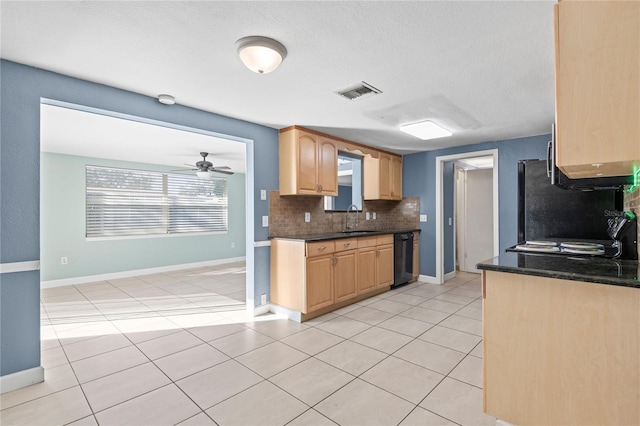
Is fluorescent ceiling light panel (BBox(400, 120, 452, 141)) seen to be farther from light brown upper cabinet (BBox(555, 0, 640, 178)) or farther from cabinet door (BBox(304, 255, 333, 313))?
light brown upper cabinet (BBox(555, 0, 640, 178))

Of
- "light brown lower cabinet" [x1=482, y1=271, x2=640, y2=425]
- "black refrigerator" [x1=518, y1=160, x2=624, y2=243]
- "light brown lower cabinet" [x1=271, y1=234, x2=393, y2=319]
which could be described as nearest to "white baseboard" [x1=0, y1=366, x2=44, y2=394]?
"light brown lower cabinet" [x1=271, y1=234, x2=393, y2=319]

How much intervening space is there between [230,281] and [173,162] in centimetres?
267

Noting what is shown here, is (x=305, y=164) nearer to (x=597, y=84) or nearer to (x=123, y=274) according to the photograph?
(x=597, y=84)

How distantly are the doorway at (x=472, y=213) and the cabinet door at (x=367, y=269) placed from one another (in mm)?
2410

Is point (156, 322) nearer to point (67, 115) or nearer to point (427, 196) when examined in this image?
point (67, 115)

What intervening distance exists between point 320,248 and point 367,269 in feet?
3.18

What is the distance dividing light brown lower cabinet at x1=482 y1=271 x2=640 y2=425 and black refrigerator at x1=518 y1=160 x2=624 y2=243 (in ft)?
5.72

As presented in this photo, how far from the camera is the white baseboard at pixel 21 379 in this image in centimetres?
207

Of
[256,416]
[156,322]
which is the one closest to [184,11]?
[256,416]

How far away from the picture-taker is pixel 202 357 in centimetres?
257

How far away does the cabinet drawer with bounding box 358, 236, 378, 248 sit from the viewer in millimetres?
4051

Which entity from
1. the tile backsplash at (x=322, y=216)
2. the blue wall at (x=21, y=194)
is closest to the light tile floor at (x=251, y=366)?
the blue wall at (x=21, y=194)

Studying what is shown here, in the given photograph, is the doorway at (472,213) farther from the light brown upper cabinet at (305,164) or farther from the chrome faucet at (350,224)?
the light brown upper cabinet at (305,164)

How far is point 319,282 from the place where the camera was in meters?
3.49
